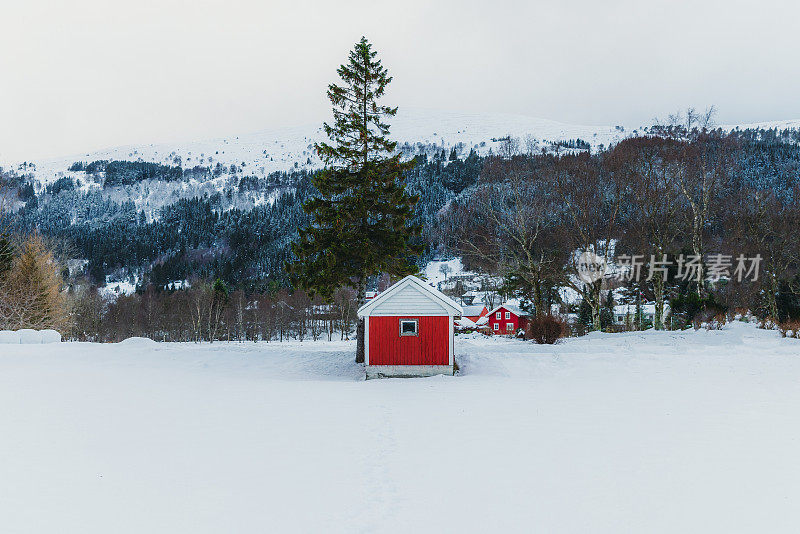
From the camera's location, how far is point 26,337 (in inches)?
957

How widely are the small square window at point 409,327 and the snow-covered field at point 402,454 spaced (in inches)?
103

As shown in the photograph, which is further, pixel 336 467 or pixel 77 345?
pixel 77 345

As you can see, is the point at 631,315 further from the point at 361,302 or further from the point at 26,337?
the point at 26,337

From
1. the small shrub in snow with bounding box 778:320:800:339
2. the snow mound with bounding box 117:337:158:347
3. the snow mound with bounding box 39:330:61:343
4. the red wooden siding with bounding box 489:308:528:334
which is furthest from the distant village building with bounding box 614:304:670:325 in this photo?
the snow mound with bounding box 39:330:61:343

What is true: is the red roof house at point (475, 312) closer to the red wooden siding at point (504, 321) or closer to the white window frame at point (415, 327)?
the red wooden siding at point (504, 321)

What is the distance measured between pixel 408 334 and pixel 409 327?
32 centimetres

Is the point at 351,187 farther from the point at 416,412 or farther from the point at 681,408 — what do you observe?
the point at 681,408

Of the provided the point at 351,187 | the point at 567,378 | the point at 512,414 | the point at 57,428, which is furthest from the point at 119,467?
the point at 351,187

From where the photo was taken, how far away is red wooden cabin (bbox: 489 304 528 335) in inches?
2781

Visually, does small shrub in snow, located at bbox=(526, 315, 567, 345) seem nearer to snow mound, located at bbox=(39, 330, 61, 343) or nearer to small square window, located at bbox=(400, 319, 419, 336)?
small square window, located at bbox=(400, 319, 419, 336)

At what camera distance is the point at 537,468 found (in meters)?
7.21

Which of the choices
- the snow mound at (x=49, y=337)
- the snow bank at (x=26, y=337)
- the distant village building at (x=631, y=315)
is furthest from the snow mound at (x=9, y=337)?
the distant village building at (x=631, y=315)

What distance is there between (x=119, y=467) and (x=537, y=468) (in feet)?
20.4

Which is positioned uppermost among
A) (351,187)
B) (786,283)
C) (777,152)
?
(777,152)
